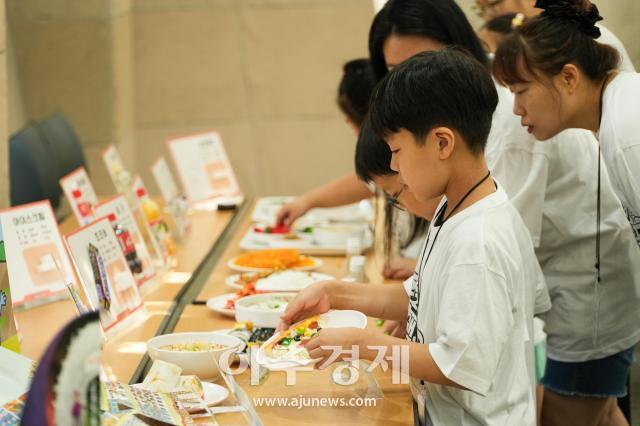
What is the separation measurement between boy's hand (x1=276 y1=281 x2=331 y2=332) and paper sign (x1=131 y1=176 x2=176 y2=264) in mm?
1030

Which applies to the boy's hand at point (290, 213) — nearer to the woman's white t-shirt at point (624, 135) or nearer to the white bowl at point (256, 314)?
the white bowl at point (256, 314)

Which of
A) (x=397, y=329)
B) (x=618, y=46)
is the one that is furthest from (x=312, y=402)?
(x=618, y=46)

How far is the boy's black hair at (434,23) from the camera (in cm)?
255

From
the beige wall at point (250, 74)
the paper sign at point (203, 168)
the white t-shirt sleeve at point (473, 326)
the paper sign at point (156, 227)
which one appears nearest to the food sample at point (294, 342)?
the white t-shirt sleeve at point (473, 326)

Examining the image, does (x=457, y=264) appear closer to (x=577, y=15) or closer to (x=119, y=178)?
(x=577, y=15)

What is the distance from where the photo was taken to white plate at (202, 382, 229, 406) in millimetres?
1715

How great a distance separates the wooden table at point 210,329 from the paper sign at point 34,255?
0.06 m

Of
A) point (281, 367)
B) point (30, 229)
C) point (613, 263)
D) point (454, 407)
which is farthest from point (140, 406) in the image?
point (613, 263)

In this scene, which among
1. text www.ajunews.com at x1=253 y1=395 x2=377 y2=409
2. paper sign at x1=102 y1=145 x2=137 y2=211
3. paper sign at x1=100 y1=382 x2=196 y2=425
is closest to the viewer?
paper sign at x1=100 y1=382 x2=196 y2=425

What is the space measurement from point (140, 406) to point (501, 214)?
780 mm

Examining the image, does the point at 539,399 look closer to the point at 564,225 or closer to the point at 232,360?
the point at 564,225

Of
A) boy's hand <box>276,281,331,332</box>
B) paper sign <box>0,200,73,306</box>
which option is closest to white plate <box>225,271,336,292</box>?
boy's hand <box>276,281,331,332</box>

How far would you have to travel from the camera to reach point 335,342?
1697 mm

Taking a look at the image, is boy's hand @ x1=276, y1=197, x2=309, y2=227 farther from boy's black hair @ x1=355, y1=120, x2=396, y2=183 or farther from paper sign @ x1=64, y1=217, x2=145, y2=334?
boy's black hair @ x1=355, y1=120, x2=396, y2=183
